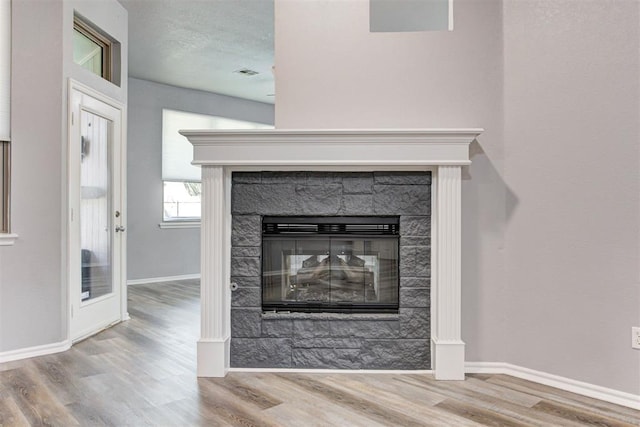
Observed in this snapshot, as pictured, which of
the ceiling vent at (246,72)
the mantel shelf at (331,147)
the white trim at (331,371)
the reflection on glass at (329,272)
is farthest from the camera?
the ceiling vent at (246,72)

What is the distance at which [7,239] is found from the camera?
2863 millimetres

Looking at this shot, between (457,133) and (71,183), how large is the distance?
2.78 meters

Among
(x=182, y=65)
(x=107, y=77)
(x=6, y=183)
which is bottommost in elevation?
(x=6, y=183)

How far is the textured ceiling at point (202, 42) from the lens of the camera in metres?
3.88

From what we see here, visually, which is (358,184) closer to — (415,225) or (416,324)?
(415,225)

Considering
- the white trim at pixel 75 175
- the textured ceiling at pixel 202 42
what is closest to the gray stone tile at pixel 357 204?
the white trim at pixel 75 175

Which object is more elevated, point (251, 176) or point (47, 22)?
point (47, 22)

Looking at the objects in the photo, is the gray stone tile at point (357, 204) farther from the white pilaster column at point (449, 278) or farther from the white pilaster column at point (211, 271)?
the white pilaster column at point (211, 271)

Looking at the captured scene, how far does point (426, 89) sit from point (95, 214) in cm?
285

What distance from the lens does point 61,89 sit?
3.08 metres

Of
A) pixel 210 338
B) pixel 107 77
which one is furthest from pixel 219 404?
pixel 107 77

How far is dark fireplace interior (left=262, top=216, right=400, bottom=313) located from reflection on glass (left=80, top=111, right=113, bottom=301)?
174cm

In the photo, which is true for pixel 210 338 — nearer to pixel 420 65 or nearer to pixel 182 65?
pixel 420 65

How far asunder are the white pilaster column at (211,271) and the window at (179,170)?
376cm
